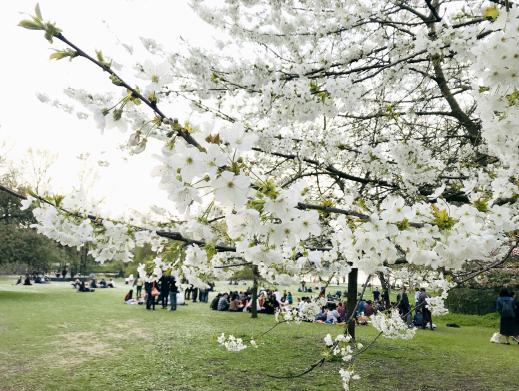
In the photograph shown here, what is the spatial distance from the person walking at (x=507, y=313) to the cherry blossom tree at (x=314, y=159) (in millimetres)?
2479

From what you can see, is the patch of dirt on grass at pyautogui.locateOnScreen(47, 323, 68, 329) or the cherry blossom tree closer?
the cherry blossom tree

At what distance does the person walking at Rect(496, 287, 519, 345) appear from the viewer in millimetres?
7516

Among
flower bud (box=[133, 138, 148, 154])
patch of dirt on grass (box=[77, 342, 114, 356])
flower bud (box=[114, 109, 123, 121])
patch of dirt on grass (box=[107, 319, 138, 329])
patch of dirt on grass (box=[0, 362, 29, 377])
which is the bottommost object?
patch of dirt on grass (box=[107, 319, 138, 329])

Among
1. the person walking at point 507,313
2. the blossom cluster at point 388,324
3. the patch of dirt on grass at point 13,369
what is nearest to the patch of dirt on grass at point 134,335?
the patch of dirt on grass at point 13,369

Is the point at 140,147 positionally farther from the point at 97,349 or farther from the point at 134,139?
the point at 97,349

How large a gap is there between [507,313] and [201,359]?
21.9 feet

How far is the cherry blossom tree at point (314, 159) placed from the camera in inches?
45.7

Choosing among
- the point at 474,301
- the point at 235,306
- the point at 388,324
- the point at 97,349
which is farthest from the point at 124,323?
the point at 474,301

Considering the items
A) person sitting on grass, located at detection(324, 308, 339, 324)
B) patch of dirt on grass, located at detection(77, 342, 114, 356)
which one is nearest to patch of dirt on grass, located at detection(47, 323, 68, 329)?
patch of dirt on grass, located at detection(77, 342, 114, 356)

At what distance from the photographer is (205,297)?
50.5 feet

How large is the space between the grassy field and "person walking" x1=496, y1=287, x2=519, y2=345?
1.54 ft

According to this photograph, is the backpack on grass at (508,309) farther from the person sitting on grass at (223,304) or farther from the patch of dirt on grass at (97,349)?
the person sitting on grass at (223,304)

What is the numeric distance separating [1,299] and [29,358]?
924 cm

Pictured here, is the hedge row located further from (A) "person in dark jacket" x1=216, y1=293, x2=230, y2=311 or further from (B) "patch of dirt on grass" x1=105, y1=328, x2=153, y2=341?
(B) "patch of dirt on grass" x1=105, y1=328, x2=153, y2=341
